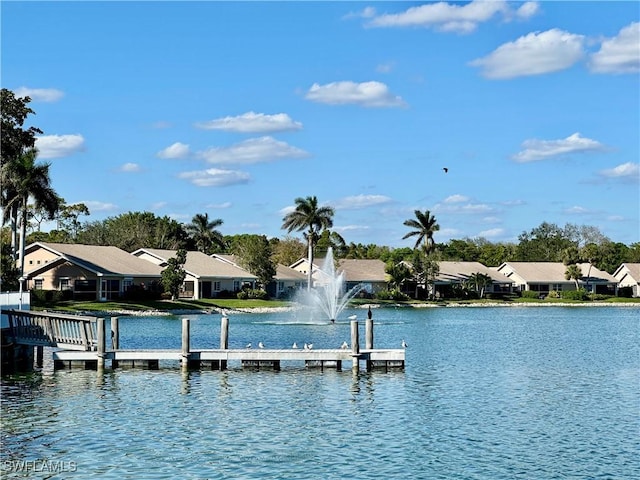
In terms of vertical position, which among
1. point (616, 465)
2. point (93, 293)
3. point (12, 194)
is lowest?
point (616, 465)

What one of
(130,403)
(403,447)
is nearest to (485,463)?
(403,447)

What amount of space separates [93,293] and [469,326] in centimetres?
3791

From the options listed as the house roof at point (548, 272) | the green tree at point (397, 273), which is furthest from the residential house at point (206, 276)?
the house roof at point (548, 272)

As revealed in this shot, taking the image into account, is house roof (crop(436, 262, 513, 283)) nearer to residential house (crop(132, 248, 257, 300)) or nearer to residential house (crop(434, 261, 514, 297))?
residential house (crop(434, 261, 514, 297))

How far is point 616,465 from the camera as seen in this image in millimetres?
22344

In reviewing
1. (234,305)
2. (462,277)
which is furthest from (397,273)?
(234,305)

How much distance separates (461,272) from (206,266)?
46966 mm

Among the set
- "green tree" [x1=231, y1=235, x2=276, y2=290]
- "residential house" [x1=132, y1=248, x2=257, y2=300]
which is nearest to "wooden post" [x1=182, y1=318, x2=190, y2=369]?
"residential house" [x1=132, y1=248, x2=257, y2=300]

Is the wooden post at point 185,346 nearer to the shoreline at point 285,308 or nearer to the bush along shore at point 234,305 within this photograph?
the bush along shore at point 234,305

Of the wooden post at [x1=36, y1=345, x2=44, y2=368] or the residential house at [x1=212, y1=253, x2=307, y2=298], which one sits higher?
the residential house at [x1=212, y1=253, x2=307, y2=298]

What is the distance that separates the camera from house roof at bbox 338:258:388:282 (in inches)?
4919

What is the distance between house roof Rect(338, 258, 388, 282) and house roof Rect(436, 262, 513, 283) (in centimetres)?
902

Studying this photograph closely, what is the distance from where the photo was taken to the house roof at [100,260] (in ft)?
293

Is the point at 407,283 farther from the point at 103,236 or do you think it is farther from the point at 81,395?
the point at 81,395
